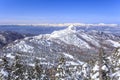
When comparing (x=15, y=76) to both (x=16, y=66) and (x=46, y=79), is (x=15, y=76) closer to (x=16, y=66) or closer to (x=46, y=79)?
(x=16, y=66)

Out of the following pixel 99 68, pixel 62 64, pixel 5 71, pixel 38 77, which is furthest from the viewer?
pixel 38 77

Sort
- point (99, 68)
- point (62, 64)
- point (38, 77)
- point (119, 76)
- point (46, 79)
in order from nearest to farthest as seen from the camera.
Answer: point (99, 68)
point (119, 76)
point (62, 64)
point (38, 77)
point (46, 79)

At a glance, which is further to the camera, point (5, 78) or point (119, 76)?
point (5, 78)

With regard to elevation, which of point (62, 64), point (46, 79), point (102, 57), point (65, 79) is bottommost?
point (46, 79)

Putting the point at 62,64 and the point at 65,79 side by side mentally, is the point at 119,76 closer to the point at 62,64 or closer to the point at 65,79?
the point at 62,64

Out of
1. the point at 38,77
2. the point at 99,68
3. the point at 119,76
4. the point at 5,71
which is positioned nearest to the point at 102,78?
the point at 99,68

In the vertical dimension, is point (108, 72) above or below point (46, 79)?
above

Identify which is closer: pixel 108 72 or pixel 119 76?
pixel 108 72

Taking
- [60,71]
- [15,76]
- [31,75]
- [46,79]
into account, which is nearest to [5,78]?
[15,76]

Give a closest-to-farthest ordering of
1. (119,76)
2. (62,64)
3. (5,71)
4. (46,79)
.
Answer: (119,76) → (62,64) → (5,71) → (46,79)
